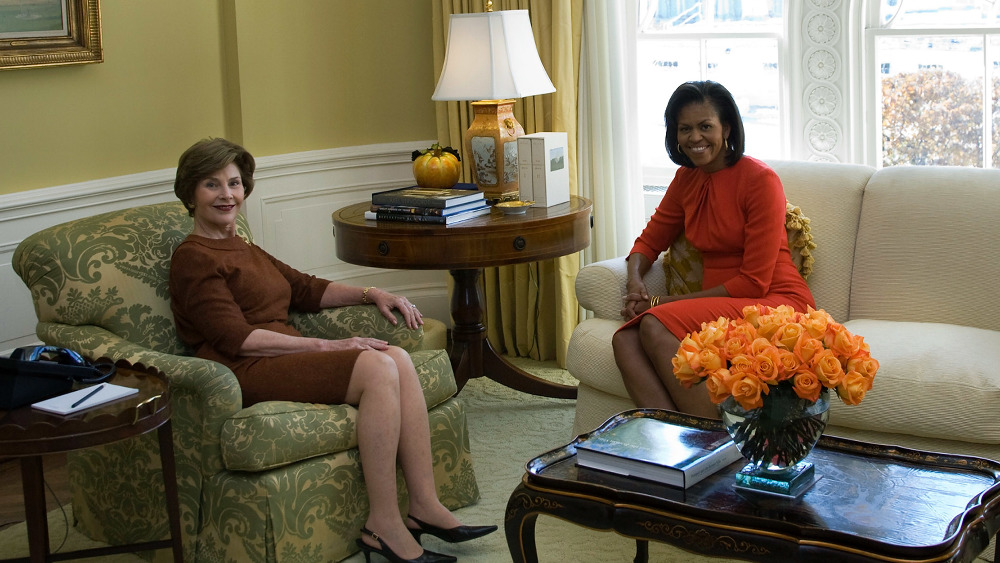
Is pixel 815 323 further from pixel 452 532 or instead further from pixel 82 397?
pixel 82 397

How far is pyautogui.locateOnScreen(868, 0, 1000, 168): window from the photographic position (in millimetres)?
3693

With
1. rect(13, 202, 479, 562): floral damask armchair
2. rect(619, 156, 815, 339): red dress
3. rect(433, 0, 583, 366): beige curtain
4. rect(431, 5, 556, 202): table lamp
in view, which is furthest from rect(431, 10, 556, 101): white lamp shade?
rect(13, 202, 479, 562): floral damask armchair

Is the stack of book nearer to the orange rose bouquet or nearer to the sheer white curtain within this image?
the sheer white curtain

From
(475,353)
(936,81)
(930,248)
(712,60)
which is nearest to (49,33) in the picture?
(475,353)

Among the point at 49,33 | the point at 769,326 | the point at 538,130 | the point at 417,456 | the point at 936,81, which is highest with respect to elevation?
the point at 49,33

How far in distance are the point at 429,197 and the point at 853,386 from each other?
1821 millimetres

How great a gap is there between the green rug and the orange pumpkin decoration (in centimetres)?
90

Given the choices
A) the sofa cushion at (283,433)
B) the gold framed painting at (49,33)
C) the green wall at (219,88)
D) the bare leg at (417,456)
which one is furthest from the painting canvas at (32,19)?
the bare leg at (417,456)

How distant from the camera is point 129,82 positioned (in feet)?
12.6

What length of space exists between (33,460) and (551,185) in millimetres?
1934

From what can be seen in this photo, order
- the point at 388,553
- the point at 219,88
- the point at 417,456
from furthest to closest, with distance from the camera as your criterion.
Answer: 1. the point at 219,88
2. the point at 417,456
3. the point at 388,553

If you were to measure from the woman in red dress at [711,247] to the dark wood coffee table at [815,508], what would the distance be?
2.64 ft

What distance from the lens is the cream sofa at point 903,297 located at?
8.56 feet

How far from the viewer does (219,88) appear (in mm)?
4242
